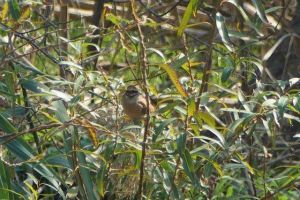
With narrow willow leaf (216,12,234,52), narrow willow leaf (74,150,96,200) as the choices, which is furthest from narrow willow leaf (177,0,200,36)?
narrow willow leaf (74,150,96,200)

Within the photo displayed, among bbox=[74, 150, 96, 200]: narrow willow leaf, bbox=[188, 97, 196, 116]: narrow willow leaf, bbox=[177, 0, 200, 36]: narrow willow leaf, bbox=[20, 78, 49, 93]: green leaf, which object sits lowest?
bbox=[74, 150, 96, 200]: narrow willow leaf

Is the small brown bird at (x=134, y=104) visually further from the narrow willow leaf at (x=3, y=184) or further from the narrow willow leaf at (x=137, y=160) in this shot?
the narrow willow leaf at (x=3, y=184)

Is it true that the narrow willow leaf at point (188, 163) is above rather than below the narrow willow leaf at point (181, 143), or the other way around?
below

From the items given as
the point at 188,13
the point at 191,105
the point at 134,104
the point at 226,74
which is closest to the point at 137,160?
the point at 191,105

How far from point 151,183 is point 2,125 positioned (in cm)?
64

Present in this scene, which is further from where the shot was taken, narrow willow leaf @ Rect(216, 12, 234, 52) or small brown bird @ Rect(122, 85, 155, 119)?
small brown bird @ Rect(122, 85, 155, 119)

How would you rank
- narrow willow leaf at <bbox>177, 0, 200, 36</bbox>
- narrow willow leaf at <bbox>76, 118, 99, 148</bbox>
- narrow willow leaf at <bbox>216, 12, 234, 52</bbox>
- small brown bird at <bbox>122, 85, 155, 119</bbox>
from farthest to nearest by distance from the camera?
small brown bird at <bbox>122, 85, 155, 119</bbox>, narrow willow leaf at <bbox>216, 12, 234, 52</bbox>, narrow willow leaf at <bbox>177, 0, 200, 36</bbox>, narrow willow leaf at <bbox>76, 118, 99, 148</bbox>

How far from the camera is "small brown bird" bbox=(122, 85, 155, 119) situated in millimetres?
3181

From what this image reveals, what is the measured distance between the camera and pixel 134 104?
328cm

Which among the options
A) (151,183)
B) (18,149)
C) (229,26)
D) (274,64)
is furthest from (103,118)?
(274,64)

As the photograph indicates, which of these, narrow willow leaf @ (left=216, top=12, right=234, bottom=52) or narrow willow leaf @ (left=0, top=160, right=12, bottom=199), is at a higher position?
narrow willow leaf @ (left=216, top=12, right=234, bottom=52)

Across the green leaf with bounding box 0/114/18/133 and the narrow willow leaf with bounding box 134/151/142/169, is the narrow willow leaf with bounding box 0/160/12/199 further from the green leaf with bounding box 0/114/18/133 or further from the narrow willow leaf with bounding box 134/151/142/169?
the narrow willow leaf with bounding box 134/151/142/169

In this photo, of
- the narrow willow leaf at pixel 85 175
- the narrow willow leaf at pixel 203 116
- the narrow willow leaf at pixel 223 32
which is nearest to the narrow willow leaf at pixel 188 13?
the narrow willow leaf at pixel 223 32

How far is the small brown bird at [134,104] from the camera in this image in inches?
125
